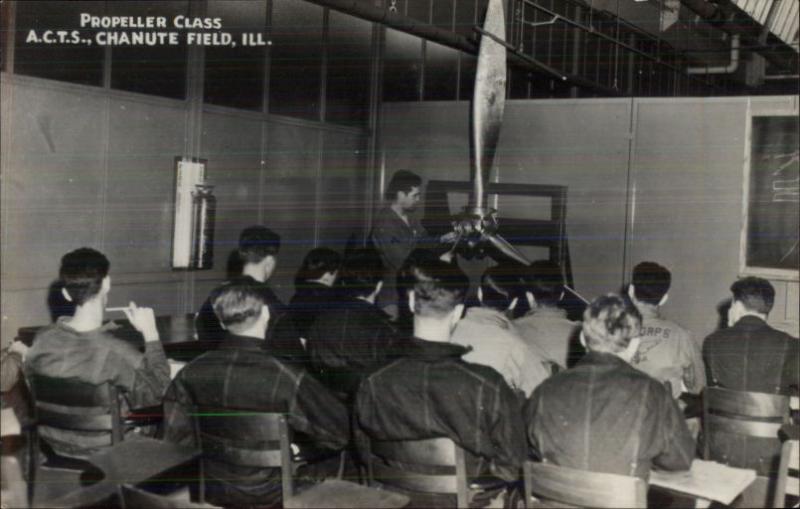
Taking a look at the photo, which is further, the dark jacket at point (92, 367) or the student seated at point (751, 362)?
the student seated at point (751, 362)

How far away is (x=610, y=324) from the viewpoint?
8.16ft

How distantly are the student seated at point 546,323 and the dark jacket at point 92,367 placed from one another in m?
1.58

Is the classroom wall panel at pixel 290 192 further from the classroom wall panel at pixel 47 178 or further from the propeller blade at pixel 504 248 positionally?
the propeller blade at pixel 504 248

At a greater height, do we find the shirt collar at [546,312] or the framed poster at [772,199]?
the framed poster at [772,199]

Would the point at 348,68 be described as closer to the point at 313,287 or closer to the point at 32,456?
the point at 313,287

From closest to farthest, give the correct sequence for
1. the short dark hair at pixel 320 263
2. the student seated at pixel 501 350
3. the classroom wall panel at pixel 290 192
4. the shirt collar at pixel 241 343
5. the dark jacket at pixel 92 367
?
the shirt collar at pixel 241 343 < the dark jacket at pixel 92 367 < the student seated at pixel 501 350 < the short dark hair at pixel 320 263 < the classroom wall panel at pixel 290 192

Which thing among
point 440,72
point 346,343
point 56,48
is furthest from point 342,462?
point 440,72

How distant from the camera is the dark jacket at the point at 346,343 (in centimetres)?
351

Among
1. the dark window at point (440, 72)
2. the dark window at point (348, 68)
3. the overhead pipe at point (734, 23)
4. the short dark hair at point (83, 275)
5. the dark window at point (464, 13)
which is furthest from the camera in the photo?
the dark window at point (440, 72)

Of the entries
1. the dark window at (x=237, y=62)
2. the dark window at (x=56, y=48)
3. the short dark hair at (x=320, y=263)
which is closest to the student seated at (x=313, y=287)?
the short dark hair at (x=320, y=263)

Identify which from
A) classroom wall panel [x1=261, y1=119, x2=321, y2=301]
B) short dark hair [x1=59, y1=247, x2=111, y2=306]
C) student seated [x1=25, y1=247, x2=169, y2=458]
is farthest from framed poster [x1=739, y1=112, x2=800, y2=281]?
short dark hair [x1=59, y1=247, x2=111, y2=306]

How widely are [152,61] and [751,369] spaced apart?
4159 millimetres

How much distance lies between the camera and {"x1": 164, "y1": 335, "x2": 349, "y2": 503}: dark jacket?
2590 millimetres

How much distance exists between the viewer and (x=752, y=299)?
3488mm
